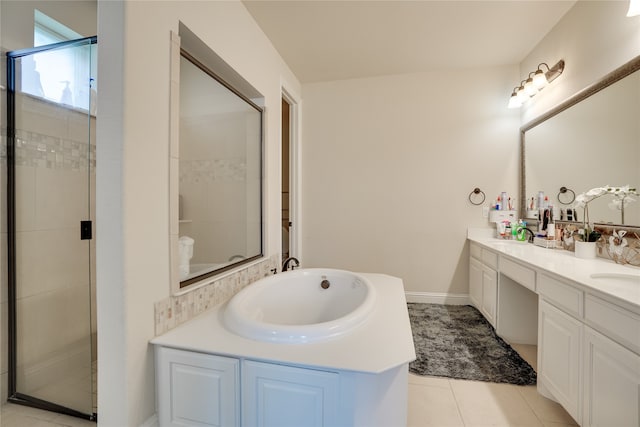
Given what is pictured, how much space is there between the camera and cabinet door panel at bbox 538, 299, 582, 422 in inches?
49.0

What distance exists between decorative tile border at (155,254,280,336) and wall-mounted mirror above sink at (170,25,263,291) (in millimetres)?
66

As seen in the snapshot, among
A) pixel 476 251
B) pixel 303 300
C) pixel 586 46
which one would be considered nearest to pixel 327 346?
pixel 303 300

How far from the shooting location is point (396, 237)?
9.97ft

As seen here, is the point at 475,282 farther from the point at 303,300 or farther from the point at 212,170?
the point at 212,170

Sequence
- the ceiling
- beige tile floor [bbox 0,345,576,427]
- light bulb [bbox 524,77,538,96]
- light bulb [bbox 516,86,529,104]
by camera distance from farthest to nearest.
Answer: light bulb [bbox 516,86,529,104], light bulb [bbox 524,77,538,96], the ceiling, beige tile floor [bbox 0,345,576,427]

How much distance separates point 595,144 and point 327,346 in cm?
222

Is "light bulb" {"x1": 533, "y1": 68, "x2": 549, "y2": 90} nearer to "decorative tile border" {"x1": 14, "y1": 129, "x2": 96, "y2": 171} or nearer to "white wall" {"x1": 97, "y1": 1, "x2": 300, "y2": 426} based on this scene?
"white wall" {"x1": 97, "y1": 1, "x2": 300, "y2": 426}

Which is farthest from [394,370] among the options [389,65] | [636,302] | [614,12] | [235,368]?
[389,65]

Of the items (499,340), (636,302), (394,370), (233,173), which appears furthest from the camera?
(499,340)

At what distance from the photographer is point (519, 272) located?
5.91 feet

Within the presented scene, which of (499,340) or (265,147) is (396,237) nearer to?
(499,340)

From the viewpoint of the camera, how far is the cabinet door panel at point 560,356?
1246 mm

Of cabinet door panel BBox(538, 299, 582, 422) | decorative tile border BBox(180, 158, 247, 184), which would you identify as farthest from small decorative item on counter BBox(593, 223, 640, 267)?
decorative tile border BBox(180, 158, 247, 184)

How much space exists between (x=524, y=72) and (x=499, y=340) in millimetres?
2538
